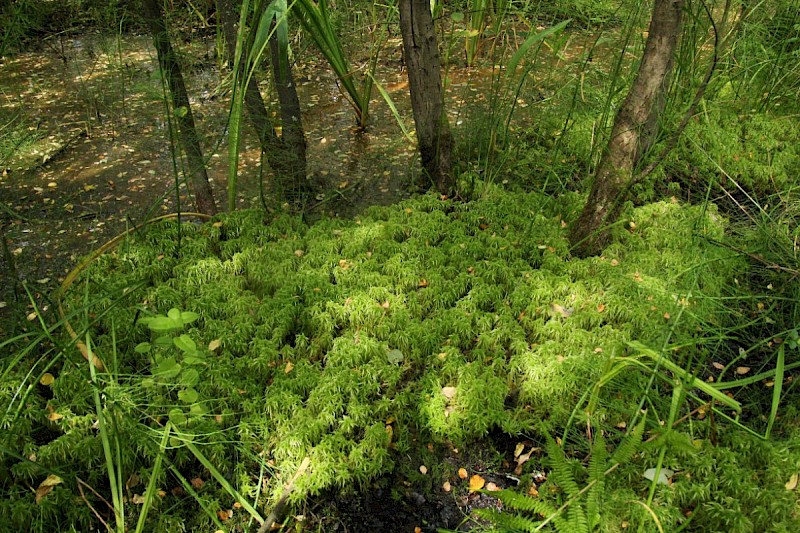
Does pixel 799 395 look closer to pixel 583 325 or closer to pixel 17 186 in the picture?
pixel 583 325

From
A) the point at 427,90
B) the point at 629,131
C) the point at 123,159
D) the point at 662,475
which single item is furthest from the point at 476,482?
the point at 123,159

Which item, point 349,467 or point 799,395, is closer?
point 349,467

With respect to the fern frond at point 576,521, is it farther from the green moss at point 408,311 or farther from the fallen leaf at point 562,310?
the fallen leaf at point 562,310

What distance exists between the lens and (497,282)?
2561 millimetres

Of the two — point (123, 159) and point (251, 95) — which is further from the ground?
point (251, 95)

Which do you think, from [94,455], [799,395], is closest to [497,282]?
[799,395]

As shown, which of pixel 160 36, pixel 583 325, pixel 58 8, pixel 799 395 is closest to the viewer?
pixel 799 395

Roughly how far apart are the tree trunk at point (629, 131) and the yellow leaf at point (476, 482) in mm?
1297

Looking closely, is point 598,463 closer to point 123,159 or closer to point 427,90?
point 427,90

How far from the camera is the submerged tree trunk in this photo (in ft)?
9.99

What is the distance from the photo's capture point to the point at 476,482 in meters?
1.84

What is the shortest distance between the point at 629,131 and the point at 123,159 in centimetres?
351

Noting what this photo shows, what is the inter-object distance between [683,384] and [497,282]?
3.42ft

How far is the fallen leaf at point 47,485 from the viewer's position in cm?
166
